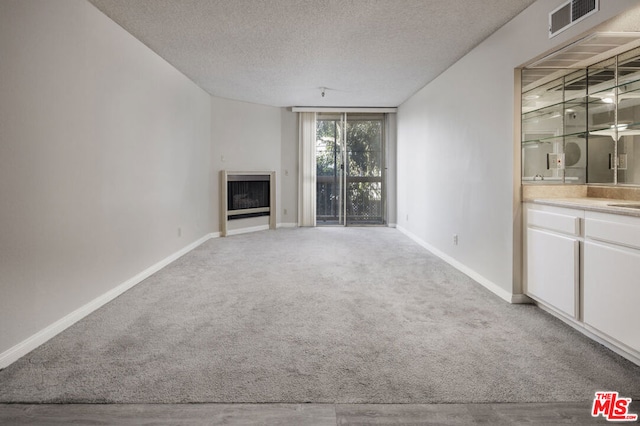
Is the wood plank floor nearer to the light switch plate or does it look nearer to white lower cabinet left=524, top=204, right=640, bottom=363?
white lower cabinet left=524, top=204, right=640, bottom=363

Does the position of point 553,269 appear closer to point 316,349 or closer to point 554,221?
point 554,221

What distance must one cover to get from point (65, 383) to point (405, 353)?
1.89m

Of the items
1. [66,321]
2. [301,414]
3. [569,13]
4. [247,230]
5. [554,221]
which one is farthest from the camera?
[247,230]

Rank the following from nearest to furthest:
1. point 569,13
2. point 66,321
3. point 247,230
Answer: point 569,13 → point 66,321 → point 247,230

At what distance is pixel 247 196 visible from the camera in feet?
25.4

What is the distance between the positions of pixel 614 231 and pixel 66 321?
12.1 ft

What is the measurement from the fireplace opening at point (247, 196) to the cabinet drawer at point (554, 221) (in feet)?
17.3

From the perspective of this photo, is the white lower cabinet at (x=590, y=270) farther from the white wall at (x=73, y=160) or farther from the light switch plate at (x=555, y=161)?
the white wall at (x=73, y=160)

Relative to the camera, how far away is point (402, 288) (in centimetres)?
389

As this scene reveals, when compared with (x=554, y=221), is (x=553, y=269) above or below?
below

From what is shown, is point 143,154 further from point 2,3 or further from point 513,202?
point 513,202

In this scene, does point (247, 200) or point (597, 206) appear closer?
point (597, 206)

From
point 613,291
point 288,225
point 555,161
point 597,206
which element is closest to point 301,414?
point 613,291

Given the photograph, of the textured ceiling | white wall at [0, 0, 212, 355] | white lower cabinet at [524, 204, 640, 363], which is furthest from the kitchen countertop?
white wall at [0, 0, 212, 355]
